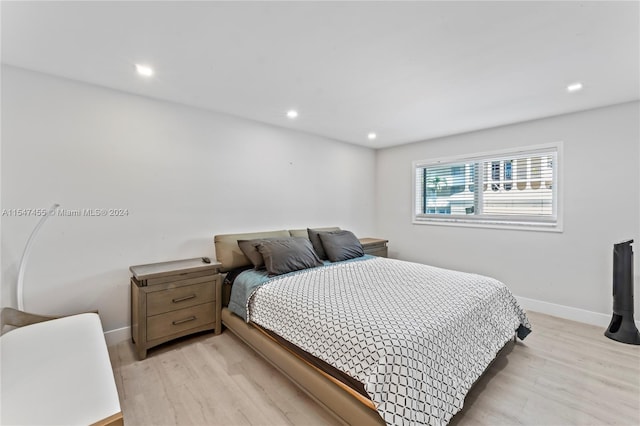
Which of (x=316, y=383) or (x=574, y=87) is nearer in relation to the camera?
(x=316, y=383)

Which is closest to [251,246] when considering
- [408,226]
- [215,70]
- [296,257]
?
[296,257]

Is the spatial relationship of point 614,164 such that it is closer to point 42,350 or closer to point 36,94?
point 42,350

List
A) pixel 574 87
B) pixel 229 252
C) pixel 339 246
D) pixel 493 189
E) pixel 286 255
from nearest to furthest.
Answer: pixel 574 87 → pixel 286 255 → pixel 229 252 → pixel 339 246 → pixel 493 189

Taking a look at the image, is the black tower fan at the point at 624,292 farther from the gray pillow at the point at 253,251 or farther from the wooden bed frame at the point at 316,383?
the gray pillow at the point at 253,251

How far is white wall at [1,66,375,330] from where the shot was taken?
2145mm

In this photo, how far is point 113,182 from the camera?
2.50m

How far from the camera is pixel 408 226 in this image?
15.0ft

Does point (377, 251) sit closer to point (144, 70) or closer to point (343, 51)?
point (343, 51)

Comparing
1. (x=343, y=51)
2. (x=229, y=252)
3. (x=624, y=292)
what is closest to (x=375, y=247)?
(x=229, y=252)

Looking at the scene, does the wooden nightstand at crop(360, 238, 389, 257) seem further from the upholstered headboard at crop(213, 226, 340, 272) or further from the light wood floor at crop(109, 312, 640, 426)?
the light wood floor at crop(109, 312, 640, 426)

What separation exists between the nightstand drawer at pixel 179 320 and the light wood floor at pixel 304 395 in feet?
0.57

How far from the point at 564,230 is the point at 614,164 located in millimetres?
808

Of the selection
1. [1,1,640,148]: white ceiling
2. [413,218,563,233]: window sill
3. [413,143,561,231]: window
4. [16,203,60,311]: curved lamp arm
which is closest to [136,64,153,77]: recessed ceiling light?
[1,1,640,148]: white ceiling

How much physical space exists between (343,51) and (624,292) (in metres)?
3.36
